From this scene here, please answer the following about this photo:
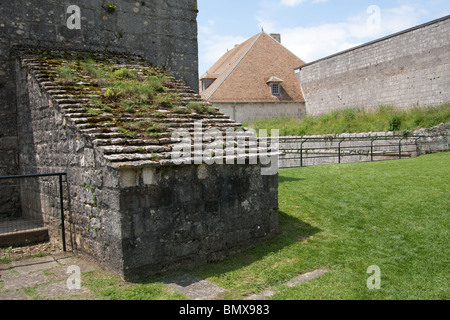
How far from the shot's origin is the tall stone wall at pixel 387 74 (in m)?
20.9

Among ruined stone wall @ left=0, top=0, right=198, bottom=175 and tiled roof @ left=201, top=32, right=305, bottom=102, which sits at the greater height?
tiled roof @ left=201, top=32, right=305, bottom=102

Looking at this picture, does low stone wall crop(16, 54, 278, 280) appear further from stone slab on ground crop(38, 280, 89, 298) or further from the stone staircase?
stone slab on ground crop(38, 280, 89, 298)

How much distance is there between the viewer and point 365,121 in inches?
883

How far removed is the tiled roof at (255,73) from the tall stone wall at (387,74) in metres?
1.40

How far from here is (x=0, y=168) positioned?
7691mm

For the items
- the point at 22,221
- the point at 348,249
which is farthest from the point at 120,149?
the point at 348,249

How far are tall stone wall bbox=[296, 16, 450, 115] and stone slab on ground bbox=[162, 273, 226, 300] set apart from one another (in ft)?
66.6

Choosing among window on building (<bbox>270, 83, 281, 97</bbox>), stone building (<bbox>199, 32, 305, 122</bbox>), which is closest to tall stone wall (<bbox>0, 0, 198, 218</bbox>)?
stone building (<bbox>199, 32, 305, 122</bbox>)

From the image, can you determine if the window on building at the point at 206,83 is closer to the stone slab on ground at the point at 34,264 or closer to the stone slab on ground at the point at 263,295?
the stone slab on ground at the point at 34,264

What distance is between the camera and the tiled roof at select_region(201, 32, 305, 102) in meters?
28.5

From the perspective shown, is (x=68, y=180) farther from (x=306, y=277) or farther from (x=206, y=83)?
(x=206, y=83)

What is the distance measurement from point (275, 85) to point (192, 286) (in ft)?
88.0
